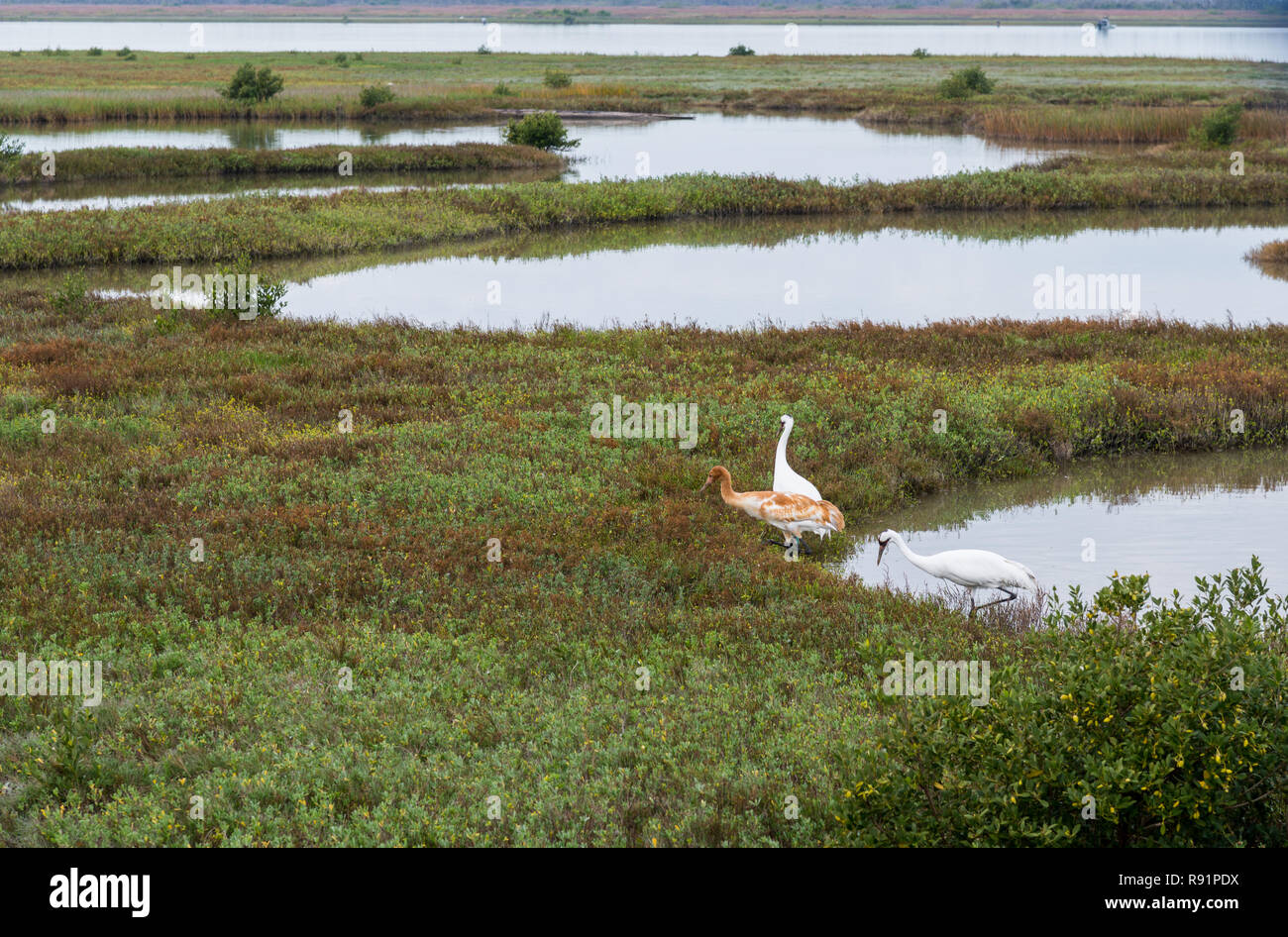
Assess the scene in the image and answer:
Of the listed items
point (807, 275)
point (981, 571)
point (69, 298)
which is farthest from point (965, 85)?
point (981, 571)

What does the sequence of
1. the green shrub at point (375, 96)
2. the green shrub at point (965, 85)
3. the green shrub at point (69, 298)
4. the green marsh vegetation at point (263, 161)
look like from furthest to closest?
the green shrub at point (965, 85)
the green shrub at point (375, 96)
the green marsh vegetation at point (263, 161)
the green shrub at point (69, 298)

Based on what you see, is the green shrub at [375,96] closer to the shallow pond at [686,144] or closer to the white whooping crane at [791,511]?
the shallow pond at [686,144]

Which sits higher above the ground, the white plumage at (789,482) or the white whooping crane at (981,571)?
the white plumage at (789,482)

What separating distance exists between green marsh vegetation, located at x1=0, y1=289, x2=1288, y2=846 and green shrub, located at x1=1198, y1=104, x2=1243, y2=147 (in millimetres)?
38333

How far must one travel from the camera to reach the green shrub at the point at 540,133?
56.0 m

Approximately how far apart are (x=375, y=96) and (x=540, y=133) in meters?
18.6

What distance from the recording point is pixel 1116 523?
14.9m

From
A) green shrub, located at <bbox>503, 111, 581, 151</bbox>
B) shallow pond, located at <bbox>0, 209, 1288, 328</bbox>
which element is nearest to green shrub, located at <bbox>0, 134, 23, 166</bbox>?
shallow pond, located at <bbox>0, 209, 1288, 328</bbox>

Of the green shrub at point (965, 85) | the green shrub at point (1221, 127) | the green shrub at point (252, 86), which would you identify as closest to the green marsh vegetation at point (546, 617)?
the green shrub at point (1221, 127)

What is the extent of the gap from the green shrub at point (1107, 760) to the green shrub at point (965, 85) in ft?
262

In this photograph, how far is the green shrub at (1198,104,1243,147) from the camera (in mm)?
53594

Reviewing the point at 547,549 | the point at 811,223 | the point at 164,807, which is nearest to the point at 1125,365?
the point at 547,549

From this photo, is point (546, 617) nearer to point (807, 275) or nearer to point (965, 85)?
point (807, 275)
